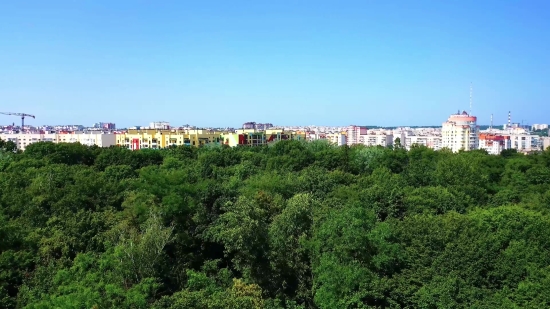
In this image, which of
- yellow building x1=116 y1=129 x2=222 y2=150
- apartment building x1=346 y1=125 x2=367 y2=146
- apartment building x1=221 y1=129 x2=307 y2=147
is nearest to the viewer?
yellow building x1=116 y1=129 x2=222 y2=150

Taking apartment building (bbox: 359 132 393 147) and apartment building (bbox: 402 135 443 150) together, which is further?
apartment building (bbox: 359 132 393 147)

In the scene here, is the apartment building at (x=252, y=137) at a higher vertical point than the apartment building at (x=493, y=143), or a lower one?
higher

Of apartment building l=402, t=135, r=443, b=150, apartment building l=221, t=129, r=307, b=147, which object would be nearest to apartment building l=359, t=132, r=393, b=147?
apartment building l=402, t=135, r=443, b=150

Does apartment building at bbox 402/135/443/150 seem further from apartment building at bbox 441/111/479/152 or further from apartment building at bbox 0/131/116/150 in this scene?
apartment building at bbox 0/131/116/150

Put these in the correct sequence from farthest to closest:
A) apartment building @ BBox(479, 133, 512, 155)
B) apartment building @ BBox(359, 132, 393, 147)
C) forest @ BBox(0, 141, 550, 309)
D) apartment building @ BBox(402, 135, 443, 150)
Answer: apartment building @ BBox(359, 132, 393, 147), apartment building @ BBox(402, 135, 443, 150), apartment building @ BBox(479, 133, 512, 155), forest @ BBox(0, 141, 550, 309)

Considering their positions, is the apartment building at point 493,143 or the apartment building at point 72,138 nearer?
the apartment building at point 72,138

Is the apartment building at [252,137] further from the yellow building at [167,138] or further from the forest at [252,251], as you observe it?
the forest at [252,251]

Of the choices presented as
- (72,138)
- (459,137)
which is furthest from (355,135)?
(72,138)

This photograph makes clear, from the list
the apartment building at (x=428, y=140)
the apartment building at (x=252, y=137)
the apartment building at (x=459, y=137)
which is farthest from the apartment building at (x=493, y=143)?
the apartment building at (x=252, y=137)

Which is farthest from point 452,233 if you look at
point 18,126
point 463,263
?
point 18,126
